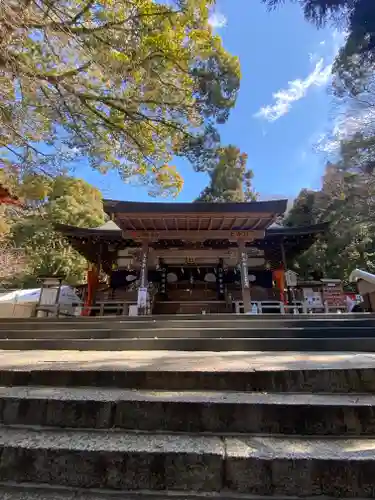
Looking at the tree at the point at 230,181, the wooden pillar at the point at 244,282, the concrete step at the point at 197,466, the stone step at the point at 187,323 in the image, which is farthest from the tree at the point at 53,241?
the concrete step at the point at 197,466

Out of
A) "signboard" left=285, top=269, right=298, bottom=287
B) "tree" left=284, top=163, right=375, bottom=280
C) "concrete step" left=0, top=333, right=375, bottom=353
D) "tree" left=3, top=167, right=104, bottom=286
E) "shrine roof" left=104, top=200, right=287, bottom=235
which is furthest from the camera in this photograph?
"tree" left=3, top=167, right=104, bottom=286

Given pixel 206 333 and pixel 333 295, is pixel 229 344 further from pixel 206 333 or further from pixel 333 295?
pixel 333 295

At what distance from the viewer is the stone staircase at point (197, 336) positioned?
3.37m

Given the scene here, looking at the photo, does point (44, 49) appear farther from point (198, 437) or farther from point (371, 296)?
point (371, 296)

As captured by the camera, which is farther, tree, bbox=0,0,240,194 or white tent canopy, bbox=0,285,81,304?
white tent canopy, bbox=0,285,81,304

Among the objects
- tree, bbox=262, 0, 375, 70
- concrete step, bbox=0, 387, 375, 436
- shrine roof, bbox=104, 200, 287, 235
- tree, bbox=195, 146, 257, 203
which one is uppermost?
tree, bbox=195, 146, 257, 203

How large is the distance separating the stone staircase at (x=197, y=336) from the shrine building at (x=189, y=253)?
3008 millimetres

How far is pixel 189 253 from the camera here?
10.5m

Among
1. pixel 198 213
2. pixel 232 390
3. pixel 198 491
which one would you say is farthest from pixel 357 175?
pixel 198 491

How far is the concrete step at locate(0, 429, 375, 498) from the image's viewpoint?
127cm

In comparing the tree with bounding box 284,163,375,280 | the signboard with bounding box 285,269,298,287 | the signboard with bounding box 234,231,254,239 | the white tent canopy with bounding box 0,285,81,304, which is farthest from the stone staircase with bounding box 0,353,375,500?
the tree with bounding box 284,163,375,280

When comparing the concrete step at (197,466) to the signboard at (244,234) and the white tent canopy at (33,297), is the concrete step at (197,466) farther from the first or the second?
the white tent canopy at (33,297)

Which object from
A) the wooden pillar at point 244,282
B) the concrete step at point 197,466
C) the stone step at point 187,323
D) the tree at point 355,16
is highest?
the tree at point 355,16

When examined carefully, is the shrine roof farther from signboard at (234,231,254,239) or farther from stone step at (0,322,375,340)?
stone step at (0,322,375,340)
